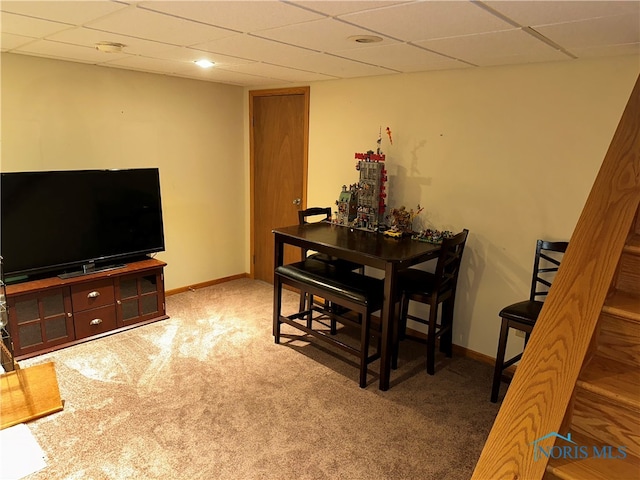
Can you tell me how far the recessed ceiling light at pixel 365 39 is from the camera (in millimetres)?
2205

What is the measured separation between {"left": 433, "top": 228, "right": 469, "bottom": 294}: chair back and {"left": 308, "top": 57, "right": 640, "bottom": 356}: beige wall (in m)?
0.18

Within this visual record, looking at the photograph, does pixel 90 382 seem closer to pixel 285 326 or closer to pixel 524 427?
pixel 285 326

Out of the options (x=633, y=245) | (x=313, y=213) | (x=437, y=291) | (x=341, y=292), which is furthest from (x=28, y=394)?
(x=633, y=245)

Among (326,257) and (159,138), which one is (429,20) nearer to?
(326,257)

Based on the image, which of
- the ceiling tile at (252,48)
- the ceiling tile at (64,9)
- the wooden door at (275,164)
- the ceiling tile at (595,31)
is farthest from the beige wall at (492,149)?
the ceiling tile at (64,9)

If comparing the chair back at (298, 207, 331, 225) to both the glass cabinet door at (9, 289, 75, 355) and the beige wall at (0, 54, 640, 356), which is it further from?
the glass cabinet door at (9, 289, 75, 355)

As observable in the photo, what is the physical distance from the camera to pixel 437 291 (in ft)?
9.78

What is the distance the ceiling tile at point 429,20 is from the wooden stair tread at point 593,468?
159cm

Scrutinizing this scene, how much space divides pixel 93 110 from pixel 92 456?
8.97 ft

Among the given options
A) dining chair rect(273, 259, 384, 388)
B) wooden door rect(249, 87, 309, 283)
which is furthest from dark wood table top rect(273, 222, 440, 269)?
wooden door rect(249, 87, 309, 283)

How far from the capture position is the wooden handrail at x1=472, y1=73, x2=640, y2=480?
1.22 metres

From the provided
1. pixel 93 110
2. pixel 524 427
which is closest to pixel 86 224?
pixel 93 110

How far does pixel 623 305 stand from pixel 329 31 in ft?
5.57

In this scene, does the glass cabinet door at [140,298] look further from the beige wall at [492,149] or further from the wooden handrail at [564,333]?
the wooden handrail at [564,333]
